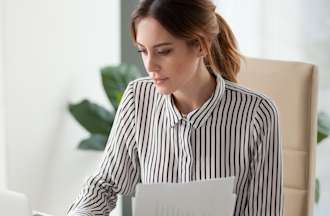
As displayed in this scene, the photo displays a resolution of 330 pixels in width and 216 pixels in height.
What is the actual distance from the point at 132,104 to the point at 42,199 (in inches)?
54.4

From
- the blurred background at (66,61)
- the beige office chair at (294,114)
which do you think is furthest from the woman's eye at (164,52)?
the blurred background at (66,61)

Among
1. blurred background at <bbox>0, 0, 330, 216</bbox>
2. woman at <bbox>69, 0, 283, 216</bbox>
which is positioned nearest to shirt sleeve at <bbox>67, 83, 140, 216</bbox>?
woman at <bbox>69, 0, 283, 216</bbox>

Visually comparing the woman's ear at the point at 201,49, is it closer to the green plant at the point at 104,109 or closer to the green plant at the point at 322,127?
the green plant at the point at 322,127

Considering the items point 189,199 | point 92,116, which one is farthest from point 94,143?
point 189,199

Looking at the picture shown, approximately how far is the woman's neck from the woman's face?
67 millimetres

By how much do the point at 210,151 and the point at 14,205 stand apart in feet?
1.84

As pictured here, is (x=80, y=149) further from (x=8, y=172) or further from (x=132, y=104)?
(x=132, y=104)

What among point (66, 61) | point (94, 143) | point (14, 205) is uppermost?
point (66, 61)

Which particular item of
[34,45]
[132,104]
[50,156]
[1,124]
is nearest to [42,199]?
[50,156]

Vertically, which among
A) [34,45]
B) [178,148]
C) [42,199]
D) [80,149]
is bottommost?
[42,199]

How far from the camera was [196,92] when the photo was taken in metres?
1.58

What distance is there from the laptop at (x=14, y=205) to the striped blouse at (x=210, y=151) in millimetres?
389

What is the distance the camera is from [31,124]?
279 centimetres

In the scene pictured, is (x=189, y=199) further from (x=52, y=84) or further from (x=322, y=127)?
(x=52, y=84)
